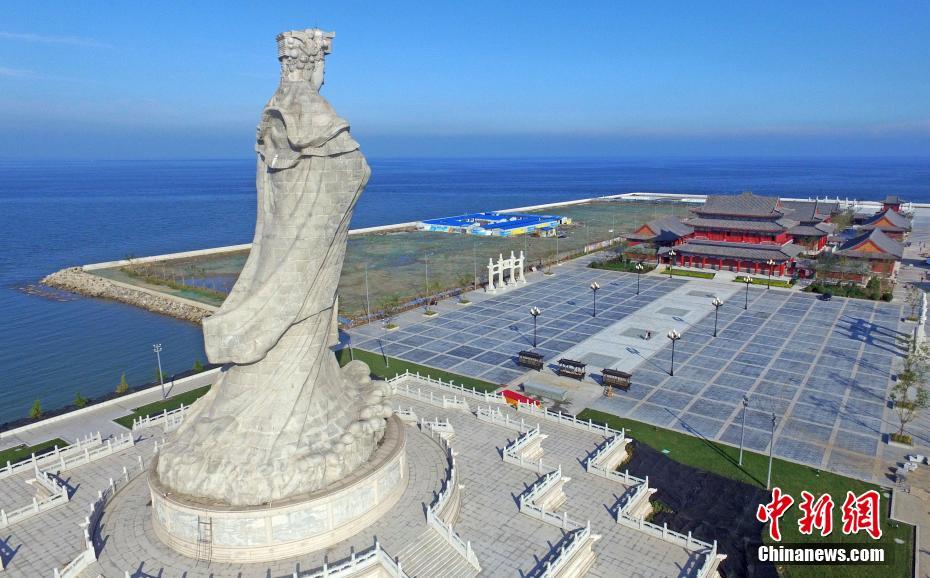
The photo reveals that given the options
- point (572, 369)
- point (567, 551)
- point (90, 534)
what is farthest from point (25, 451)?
point (572, 369)

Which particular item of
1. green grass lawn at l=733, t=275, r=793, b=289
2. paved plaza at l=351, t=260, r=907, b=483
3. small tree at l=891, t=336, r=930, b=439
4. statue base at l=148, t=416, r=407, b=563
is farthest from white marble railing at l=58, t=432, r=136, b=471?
green grass lawn at l=733, t=275, r=793, b=289

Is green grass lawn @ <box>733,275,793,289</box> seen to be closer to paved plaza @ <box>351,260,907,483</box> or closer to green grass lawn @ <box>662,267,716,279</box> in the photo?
paved plaza @ <box>351,260,907,483</box>

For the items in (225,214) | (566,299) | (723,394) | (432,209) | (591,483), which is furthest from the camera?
(432,209)

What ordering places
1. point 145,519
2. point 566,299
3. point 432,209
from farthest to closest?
1. point 432,209
2. point 566,299
3. point 145,519

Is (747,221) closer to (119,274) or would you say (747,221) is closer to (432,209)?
(119,274)

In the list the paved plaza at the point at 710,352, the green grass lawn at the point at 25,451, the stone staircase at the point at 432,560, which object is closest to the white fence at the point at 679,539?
the stone staircase at the point at 432,560

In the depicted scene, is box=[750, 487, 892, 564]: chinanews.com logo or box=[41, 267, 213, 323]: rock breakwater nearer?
box=[750, 487, 892, 564]: chinanews.com logo

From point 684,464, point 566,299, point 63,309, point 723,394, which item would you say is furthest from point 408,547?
point 63,309
